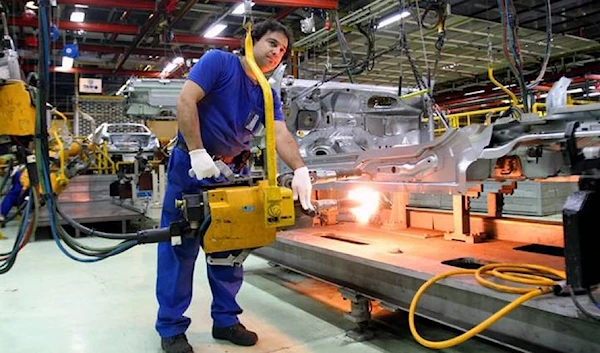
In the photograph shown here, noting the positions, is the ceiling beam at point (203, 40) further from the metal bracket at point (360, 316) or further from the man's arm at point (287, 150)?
the metal bracket at point (360, 316)

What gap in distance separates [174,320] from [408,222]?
2254 millimetres

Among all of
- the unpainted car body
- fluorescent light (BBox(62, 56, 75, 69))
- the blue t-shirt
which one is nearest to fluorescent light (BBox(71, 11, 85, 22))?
fluorescent light (BBox(62, 56, 75, 69))

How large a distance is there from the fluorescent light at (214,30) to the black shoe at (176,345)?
29.4ft

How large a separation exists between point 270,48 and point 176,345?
1613 millimetres

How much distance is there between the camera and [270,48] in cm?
248

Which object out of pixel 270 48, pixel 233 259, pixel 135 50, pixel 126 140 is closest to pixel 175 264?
pixel 233 259

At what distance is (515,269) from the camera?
243 centimetres

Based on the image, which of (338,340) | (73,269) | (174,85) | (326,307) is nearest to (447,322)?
(338,340)

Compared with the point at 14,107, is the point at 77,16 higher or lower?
higher

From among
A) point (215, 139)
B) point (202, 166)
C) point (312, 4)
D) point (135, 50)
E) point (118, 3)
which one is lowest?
point (202, 166)

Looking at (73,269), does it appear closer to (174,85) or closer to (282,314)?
(282,314)

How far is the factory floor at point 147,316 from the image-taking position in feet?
8.77

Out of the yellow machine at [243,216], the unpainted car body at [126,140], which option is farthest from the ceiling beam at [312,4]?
the yellow machine at [243,216]

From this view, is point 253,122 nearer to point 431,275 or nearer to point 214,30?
point 431,275
